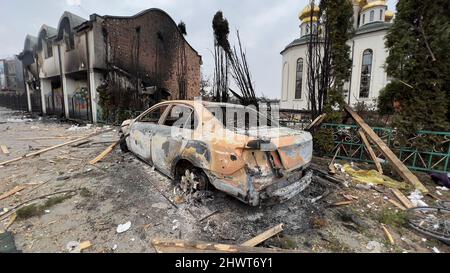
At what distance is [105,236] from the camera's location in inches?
98.1

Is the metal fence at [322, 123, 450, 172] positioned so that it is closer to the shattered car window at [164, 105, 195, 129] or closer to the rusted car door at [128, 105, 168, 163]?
the shattered car window at [164, 105, 195, 129]

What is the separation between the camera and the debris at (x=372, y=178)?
13.3ft

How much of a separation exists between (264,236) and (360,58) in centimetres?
2368

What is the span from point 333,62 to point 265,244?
5.01m

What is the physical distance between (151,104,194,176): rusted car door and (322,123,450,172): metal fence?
158 inches

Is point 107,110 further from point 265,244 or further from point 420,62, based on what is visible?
point 420,62

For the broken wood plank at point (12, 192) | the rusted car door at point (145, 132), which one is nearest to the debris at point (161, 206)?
the rusted car door at point (145, 132)

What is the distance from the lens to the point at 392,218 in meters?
2.98

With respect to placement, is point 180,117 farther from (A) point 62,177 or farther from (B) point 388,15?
(B) point 388,15

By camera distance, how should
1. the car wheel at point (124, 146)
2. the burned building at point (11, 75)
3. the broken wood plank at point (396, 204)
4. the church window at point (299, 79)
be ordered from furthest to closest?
the burned building at point (11, 75) < the church window at point (299, 79) < the car wheel at point (124, 146) < the broken wood plank at point (396, 204)

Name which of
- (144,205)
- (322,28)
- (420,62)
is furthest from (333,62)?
(144,205)

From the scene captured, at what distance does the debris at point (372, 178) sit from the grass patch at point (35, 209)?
5.32m

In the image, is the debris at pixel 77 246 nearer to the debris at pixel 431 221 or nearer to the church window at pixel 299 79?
the debris at pixel 431 221
